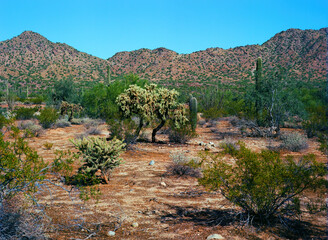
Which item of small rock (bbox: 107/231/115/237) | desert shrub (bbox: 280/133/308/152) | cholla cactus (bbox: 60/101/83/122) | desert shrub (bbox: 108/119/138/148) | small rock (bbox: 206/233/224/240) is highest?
cholla cactus (bbox: 60/101/83/122)

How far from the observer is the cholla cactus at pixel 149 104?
1445 cm

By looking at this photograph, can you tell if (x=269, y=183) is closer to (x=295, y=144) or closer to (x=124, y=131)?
(x=295, y=144)

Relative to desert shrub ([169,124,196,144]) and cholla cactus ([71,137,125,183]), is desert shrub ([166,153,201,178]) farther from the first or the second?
desert shrub ([169,124,196,144])

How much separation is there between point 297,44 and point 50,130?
77367 mm

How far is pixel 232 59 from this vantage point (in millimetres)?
80625

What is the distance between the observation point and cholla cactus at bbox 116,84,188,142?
47.4ft

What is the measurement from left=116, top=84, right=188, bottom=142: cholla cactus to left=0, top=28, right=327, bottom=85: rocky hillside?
5158 centimetres

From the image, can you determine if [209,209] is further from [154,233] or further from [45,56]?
[45,56]

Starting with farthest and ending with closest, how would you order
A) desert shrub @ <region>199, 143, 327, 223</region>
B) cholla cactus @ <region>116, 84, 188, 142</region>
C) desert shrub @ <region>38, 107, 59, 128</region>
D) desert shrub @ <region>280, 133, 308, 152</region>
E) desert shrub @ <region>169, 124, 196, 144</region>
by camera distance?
desert shrub @ <region>38, 107, 59, 128</region> < desert shrub @ <region>169, 124, 196, 144</region> < cholla cactus @ <region>116, 84, 188, 142</region> < desert shrub @ <region>280, 133, 308, 152</region> < desert shrub @ <region>199, 143, 327, 223</region>

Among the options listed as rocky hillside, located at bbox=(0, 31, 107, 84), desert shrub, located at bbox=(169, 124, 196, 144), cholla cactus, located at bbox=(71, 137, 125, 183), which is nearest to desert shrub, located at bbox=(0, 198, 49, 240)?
cholla cactus, located at bbox=(71, 137, 125, 183)

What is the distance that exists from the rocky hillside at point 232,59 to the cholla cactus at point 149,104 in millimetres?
53713

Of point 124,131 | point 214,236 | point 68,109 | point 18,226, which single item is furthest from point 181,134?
point 68,109

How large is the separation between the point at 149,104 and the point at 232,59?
71204 mm

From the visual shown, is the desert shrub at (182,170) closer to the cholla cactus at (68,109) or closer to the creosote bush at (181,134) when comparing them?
the creosote bush at (181,134)
